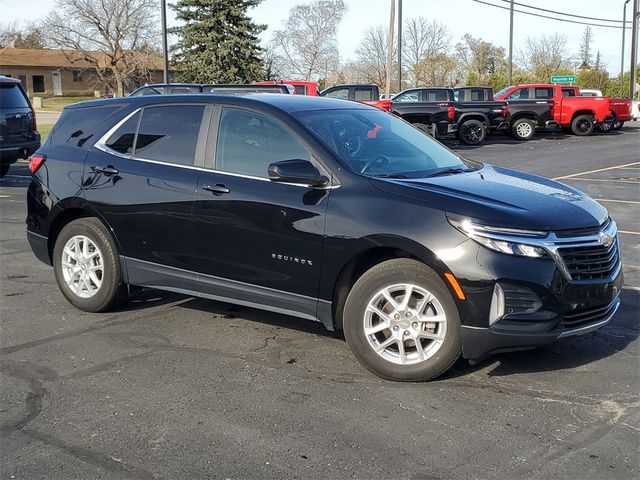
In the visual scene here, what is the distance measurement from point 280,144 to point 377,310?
1.39 m

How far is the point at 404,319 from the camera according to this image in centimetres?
452

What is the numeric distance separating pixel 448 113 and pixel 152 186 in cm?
1990

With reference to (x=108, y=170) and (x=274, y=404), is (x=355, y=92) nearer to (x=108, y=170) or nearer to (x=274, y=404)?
(x=108, y=170)

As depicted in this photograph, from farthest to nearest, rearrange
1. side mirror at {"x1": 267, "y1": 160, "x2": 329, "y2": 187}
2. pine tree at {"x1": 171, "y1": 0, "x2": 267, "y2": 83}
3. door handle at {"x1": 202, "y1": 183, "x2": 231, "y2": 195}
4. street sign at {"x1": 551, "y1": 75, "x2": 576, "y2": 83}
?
1. street sign at {"x1": 551, "y1": 75, "x2": 576, "y2": 83}
2. pine tree at {"x1": 171, "y1": 0, "x2": 267, "y2": 83}
3. door handle at {"x1": 202, "y1": 183, "x2": 231, "y2": 195}
4. side mirror at {"x1": 267, "y1": 160, "x2": 329, "y2": 187}

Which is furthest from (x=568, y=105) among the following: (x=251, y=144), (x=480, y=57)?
(x=480, y=57)

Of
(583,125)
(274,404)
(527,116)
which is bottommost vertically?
(274,404)

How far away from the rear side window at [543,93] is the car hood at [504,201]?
968 inches

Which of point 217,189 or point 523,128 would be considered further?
point 523,128

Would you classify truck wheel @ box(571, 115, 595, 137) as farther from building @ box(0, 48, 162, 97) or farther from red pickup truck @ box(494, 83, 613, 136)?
building @ box(0, 48, 162, 97)

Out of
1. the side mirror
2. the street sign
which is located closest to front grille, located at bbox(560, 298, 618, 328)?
the side mirror

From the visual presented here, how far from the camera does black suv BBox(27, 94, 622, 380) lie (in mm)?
4320

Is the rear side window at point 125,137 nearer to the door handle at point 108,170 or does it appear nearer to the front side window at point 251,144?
the door handle at point 108,170

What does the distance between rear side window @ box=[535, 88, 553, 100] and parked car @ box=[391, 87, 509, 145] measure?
254cm

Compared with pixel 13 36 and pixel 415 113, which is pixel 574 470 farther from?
pixel 13 36
